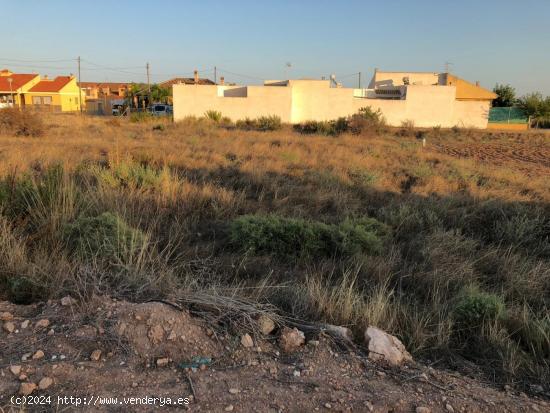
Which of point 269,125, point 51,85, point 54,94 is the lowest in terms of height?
point 269,125

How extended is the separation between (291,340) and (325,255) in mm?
2685

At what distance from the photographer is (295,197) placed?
26.7 feet

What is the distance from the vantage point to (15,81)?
64.6 m

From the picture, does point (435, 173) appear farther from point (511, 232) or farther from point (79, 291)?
point (79, 291)

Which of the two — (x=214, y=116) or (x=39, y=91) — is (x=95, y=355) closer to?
(x=214, y=116)

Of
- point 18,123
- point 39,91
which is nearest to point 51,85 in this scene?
point 39,91

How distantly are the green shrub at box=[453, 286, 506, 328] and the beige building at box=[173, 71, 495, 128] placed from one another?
34.6 metres

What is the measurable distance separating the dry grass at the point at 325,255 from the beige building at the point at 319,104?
86.4 ft

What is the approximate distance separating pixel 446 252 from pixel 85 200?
14.9 ft

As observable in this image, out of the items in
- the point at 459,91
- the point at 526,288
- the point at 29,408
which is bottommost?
the point at 526,288

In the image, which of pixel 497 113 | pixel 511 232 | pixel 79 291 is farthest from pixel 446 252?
pixel 497 113

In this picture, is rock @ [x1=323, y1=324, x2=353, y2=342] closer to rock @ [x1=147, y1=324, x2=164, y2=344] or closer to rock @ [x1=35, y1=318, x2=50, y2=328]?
rock @ [x1=147, y1=324, x2=164, y2=344]

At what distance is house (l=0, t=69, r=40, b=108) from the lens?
6278cm

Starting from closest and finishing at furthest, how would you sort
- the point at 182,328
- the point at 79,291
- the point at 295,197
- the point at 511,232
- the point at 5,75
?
the point at 182,328, the point at 79,291, the point at 511,232, the point at 295,197, the point at 5,75
